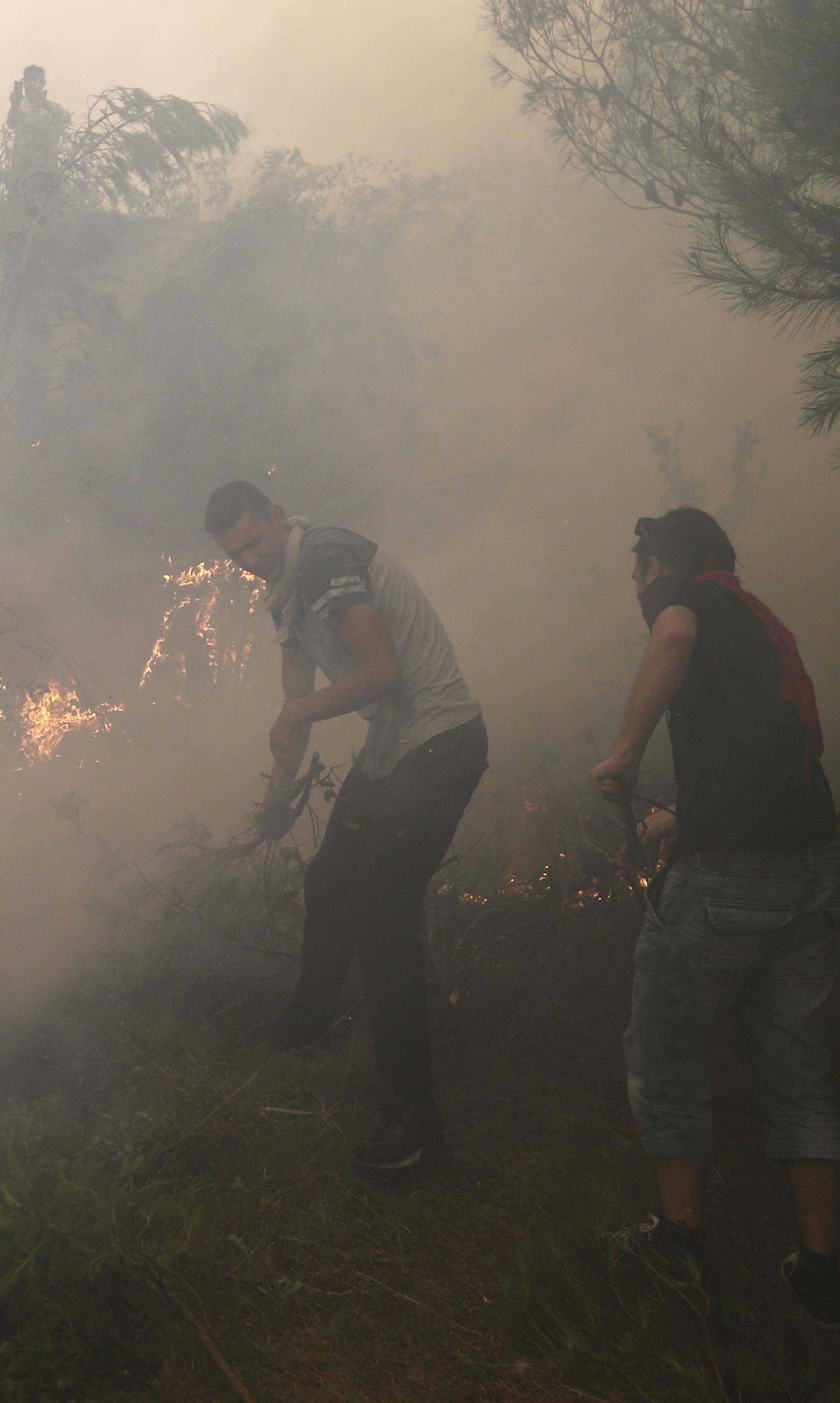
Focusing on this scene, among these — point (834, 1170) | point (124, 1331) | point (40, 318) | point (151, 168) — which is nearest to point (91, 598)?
point (40, 318)

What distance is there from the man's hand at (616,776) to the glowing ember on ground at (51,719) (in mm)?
3417

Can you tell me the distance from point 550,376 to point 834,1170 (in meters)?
5.23

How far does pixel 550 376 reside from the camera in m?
5.99

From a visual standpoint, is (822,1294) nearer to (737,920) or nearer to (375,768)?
(737,920)

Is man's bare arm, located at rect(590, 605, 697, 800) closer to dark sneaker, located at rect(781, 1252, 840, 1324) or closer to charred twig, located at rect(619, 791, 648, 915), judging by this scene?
charred twig, located at rect(619, 791, 648, 915)

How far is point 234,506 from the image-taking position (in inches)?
94.3

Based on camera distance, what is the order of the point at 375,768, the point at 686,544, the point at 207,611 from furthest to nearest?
the point at 207,611 → the point at 375,768 → the point at 686,544

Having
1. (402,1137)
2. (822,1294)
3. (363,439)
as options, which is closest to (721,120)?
(363,439)

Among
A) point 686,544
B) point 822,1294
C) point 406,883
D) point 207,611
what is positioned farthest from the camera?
point 207,611

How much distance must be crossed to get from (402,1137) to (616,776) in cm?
94

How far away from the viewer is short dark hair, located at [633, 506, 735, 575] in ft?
5.99

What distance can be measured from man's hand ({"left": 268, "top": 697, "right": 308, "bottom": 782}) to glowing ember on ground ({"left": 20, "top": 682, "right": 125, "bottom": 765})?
226 centimetres

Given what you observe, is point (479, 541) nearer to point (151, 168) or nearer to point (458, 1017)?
point (151, 168)

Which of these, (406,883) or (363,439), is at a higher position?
(363,439)
